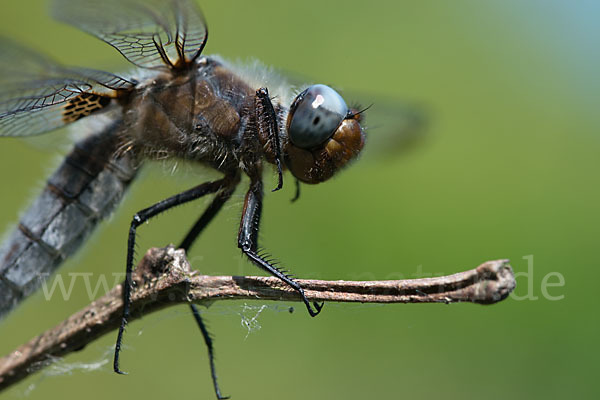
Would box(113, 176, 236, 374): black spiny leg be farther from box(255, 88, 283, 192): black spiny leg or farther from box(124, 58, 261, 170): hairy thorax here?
box(255, 88, 283, 192): black spiny leg

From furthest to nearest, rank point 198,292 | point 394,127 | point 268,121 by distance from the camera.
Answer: point 394,127, point 268,121, point 198,292

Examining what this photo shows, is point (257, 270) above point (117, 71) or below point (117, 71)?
below

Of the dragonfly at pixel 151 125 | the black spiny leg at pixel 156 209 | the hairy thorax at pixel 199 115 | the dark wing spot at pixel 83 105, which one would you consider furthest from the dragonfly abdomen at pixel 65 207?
the black spiny leg at pixel 156 209

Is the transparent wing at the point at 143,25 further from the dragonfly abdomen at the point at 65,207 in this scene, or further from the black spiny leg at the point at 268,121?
the dragonfly abdomen at the point at 65,207

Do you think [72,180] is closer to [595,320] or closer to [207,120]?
[207,120]

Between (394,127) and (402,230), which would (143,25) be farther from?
(402,230)

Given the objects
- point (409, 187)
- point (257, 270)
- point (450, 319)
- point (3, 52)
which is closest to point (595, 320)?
point (450, 319)

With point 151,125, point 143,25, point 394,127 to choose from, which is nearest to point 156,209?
point 151,125
